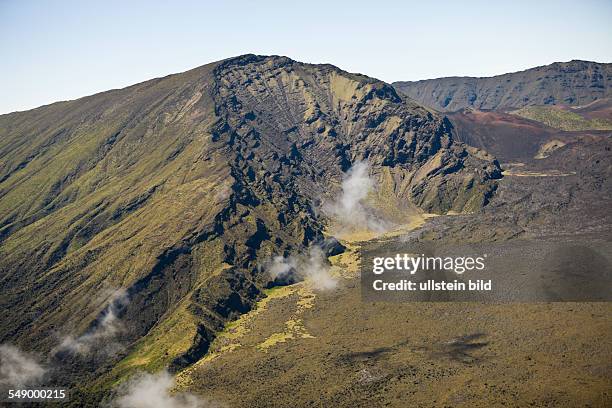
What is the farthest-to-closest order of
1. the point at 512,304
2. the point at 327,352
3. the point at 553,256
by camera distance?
the point at 553,256
the point at 512,304
the point at 327,352

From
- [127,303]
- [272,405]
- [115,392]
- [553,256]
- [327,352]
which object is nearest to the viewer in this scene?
[272,405]

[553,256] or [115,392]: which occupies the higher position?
[553,256]

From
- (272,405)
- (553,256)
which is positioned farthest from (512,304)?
(272,405)

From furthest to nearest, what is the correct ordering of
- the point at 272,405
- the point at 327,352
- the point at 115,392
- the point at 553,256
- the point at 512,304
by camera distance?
the point at 553,256
the point at 512,304
the point at 327,352
the point at 115,392
the point at 272,405

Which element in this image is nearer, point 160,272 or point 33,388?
point 33,388

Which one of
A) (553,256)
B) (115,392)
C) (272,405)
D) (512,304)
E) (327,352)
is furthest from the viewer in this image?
(553,256)

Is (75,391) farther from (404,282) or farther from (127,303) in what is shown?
(404,282)

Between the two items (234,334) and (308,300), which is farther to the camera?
(308,300)

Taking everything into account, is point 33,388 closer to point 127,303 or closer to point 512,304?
point 127,303

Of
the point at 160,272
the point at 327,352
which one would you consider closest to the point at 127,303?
the point at 160,272
